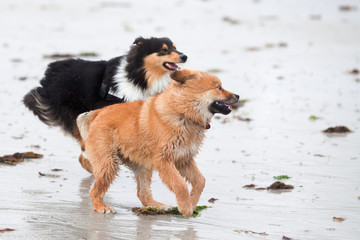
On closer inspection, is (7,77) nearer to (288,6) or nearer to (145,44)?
(145,44)

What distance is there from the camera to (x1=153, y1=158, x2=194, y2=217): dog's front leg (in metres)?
5.44

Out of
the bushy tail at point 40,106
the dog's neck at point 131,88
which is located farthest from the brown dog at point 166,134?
the bushy tail at point 40,106

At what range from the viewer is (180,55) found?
724 centimetres

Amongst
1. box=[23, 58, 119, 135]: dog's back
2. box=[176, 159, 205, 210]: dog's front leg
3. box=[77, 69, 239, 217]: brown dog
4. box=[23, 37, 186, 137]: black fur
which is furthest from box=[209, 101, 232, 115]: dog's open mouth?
box=[23, 58, 119, 135]: dog's back

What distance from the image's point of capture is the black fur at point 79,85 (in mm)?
7332

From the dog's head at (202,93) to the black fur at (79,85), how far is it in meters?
1.73

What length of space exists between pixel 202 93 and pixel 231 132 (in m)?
3.68

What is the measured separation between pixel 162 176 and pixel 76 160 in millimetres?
2619

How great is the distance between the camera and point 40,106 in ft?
25.4

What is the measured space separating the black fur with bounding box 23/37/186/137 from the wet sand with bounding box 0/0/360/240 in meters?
0.57

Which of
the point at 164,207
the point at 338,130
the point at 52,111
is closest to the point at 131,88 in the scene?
the point at 52,111

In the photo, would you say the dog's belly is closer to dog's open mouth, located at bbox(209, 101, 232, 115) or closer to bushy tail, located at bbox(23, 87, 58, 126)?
dog's open mouth, located at bbox(209, 101, 232, 115)

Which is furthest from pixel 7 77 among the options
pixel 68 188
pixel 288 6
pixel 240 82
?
pixel 288 6

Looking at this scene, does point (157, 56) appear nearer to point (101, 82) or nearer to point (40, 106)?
point (101, 82)
